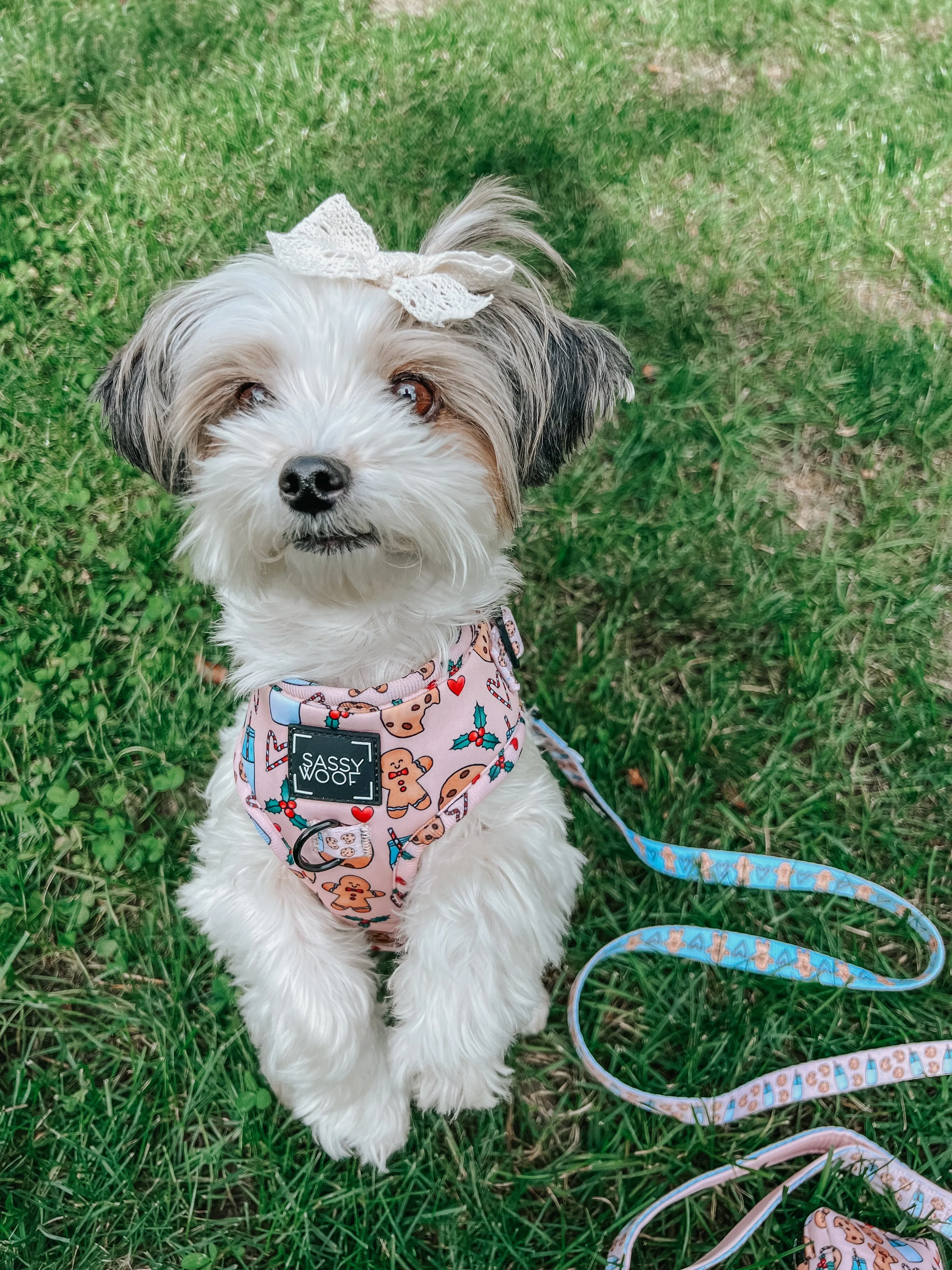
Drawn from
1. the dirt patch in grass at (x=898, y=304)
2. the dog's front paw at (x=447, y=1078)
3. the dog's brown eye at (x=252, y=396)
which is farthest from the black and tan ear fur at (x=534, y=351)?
the dirt patch in grass at (x=898, y=304)

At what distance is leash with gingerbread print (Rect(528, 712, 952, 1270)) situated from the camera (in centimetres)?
239

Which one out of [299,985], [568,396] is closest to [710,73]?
[568,396]

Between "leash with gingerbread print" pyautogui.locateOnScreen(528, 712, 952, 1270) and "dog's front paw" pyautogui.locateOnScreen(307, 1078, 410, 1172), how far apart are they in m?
0.57

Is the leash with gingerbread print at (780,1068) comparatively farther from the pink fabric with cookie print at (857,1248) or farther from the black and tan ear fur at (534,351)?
the black and tan ear fur at (534,351)

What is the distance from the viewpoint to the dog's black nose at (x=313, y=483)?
168 centimetres

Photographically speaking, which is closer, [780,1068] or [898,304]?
[780,1068]

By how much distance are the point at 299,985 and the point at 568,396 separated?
1.55 meters

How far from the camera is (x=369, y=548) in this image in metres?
1.79

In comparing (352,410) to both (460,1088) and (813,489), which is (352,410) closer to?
(460,1088)

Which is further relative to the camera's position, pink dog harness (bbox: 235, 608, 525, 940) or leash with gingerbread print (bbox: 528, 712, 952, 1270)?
leash with gingerbread print (bbox: 528, 712, 952, 1270)

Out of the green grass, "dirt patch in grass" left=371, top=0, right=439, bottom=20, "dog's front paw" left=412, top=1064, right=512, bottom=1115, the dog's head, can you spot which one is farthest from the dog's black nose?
"dirt patch in grass" left=371, top=0, right=439, bottom=20

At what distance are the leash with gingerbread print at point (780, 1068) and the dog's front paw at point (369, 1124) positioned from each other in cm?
57

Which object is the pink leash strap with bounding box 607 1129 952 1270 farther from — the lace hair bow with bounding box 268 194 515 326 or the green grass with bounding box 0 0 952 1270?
the lace hair bow with bounding box 268 194 515 326

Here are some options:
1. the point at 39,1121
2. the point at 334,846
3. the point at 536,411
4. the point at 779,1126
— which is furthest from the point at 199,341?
the point at 779,1126
